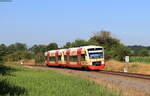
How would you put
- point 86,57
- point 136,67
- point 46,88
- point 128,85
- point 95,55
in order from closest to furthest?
point 46,88, point 128,85, point 86,57, point 95,55, point 136,67

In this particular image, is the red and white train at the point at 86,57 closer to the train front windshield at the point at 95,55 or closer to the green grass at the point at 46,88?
the train front windshield at the point at 95,55

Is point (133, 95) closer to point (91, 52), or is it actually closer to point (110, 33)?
point (91, 52)

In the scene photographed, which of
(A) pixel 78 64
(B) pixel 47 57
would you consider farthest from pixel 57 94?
(B) pixel 47 57

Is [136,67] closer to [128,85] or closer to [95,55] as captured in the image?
[95,55]

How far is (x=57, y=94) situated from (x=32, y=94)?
3.71 ft

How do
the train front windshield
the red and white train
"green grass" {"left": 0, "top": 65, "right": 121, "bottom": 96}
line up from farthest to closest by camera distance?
1. the train front windshield
2. the red and white train
3. "green grass" {"left": 0, "top": 65, "right": 121, "bottom": 96}

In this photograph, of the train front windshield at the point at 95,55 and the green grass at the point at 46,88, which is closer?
the green grass at the point at 46,88

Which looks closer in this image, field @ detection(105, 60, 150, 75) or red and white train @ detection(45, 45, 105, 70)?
red and white train @ detection(45, 45, 105, 70)

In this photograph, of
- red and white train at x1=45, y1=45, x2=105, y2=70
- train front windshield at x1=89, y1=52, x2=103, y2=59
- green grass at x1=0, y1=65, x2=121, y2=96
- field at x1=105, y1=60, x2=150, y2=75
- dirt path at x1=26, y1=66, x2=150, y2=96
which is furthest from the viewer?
field at x1=105, y1=60, x2=150, y2=75

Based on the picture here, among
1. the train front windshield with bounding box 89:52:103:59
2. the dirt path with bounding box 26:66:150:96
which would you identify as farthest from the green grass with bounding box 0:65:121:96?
the train front windshield with bounding box 89:52:103:59

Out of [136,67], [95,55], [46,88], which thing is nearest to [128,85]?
[46,88]

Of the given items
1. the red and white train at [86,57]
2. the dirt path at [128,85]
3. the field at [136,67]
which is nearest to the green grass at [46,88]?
the dirt path at [128,85]

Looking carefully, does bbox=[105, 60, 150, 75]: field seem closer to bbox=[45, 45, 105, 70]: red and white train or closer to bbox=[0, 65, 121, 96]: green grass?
bbox=[45, 45, 105, 70]: red and white train

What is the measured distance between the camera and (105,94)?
51.4 feet
